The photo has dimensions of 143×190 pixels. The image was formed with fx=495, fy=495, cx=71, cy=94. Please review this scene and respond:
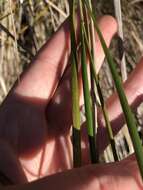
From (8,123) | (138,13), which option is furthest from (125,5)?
(8,123)

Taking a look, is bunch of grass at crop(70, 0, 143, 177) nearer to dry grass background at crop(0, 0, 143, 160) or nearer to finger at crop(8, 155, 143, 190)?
finger at crop(8, 155, 143, 190)

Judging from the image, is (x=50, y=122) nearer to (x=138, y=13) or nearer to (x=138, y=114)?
(x=138, y=114)

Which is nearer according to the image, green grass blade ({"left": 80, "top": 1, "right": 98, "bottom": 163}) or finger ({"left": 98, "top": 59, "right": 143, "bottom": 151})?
green grass blade ({"left": 80, "top": 1, "right": 98, "bottom": 163})

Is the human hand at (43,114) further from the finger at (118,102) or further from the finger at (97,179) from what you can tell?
the finger at (97,179)

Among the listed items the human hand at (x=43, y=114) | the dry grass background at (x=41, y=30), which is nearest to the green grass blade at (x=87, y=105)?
the human hand at (x=43, y=114)

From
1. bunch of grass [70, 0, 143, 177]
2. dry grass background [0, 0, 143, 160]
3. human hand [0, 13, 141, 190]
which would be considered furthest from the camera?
dry grass background [0, 0, 143, 160]

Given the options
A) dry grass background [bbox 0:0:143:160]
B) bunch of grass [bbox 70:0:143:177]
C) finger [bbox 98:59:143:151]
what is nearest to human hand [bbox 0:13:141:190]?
finger [bbox 98:59:143:151]

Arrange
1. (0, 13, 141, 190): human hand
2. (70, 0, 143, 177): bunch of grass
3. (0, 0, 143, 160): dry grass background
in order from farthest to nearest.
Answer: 1. (0, 0, 143, 160): dry grass background
2. (0, 13, 141, 190): human hand
3. (70, 0, 143, 177): bunch of grass

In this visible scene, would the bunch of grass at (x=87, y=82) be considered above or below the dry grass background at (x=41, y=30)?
above

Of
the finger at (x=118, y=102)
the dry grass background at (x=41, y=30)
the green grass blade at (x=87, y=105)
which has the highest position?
the green grass blade at (x=87, y=105)
